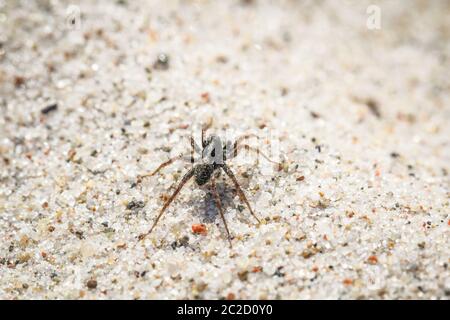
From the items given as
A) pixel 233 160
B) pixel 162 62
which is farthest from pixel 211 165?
pixel 162 62

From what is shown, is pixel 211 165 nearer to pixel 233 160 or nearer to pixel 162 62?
pixel 233 160

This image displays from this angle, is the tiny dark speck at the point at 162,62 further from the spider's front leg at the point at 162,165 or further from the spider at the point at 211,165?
the spider's front leg at the point at 162,165

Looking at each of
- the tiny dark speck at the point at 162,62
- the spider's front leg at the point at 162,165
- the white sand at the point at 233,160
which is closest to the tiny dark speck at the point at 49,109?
the white sand at the point at 233,160

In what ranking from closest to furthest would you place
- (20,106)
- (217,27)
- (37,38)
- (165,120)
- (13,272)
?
(13,272)
(165,120)
(20,106)
(37,38)
(217,27)

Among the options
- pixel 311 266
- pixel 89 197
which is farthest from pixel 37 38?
pixel 311 266

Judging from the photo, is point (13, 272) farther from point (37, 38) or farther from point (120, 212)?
point (37, 38)

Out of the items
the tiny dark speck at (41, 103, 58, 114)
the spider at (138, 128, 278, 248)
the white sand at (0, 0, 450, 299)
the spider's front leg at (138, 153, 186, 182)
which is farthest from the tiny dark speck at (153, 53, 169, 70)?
the spider's front leg at (138, 153, 186, 182)

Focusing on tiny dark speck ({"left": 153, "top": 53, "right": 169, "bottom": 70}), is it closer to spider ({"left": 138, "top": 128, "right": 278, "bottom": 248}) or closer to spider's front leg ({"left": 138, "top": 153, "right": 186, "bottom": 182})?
spider ({"left": 138, "top": 128, "right": 278, "bottom": 248})
